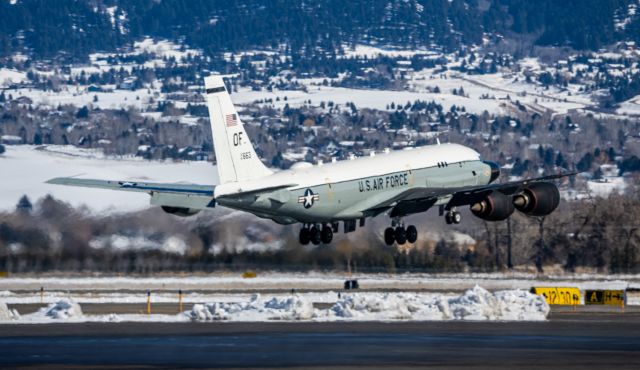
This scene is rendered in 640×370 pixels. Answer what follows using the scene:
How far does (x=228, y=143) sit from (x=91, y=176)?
78.9 m

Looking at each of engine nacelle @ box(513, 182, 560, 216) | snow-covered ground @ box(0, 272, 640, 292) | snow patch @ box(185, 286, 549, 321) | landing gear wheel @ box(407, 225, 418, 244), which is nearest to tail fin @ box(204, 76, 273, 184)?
snow patch @ box(185, 286, 549, 321)

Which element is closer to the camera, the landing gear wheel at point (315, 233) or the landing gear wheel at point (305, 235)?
the landing gear wheel at point (305, 235)

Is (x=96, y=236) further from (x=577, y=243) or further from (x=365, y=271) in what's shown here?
(x=577, y=243)

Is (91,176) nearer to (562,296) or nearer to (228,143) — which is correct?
(562,296)

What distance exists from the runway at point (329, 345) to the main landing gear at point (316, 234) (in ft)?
30.9

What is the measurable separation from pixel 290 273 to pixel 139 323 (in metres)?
32.0

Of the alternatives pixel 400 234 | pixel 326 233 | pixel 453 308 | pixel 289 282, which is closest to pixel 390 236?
pixel 400 234

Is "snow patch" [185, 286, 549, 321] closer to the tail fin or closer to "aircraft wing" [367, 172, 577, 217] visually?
"aircraft wing" [367, 172, 577, 217]

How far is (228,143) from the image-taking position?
83.0 metres

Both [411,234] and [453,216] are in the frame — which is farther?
[411,234]

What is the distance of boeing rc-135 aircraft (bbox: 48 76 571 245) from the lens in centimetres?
8269

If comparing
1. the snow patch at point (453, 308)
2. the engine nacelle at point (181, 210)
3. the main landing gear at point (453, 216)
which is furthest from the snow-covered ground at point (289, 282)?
the snow patch at point (453, 308)

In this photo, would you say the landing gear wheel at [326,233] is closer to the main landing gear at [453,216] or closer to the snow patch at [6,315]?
the main landing gear at [453,216]

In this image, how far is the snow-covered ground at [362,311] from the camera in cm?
8312
